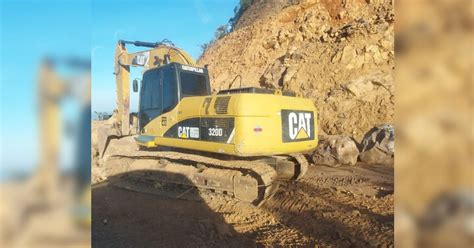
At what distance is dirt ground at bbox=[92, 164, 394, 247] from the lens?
4.48 metres

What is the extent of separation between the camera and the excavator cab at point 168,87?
669 centimetres

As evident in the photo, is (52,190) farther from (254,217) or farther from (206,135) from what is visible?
(206,135)

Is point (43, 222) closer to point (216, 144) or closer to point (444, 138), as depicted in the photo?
point (444, 138)

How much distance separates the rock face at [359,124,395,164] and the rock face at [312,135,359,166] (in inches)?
11.3

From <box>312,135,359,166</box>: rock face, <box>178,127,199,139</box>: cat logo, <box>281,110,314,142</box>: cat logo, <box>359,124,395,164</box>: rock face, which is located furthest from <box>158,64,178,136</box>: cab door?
<box>359,124,395,164</box>: rock face

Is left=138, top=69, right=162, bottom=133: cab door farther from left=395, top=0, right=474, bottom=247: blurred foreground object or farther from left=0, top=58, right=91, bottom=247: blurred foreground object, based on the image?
left=395, top=0, right=474, bottom=247: blurred foreground object

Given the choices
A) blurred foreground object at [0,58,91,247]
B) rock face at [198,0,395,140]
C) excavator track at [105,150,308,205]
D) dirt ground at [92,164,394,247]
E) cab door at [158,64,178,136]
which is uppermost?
rock face at [198,0,395,140]

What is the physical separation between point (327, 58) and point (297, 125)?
32.7ft

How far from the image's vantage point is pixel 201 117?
6.06 m

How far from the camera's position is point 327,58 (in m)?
15.3

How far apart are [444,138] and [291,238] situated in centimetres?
420

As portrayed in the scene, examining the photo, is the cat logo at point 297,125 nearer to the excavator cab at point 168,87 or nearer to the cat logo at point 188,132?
the cat logo at point 188,132

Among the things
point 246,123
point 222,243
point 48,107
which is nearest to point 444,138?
point 48,107

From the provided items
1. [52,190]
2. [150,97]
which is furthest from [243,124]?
[52,190]
